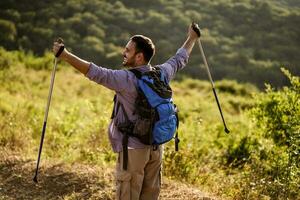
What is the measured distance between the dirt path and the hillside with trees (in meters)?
17.5

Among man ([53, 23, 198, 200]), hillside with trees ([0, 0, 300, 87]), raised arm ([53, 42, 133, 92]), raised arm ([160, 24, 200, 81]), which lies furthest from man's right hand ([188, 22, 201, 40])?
hillside with trees ([0, 0, 300, 87])

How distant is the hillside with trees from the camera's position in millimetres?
25375

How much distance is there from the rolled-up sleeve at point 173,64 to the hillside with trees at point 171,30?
Answer: 19393 millimetres

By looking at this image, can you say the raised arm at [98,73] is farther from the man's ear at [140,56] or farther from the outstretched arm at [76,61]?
the man's ear at [140,56]

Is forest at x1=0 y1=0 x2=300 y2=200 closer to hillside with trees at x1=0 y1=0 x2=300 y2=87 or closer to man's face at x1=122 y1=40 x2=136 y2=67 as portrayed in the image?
hillside with trees at x1=0 y1=0 x2=300 y2=87

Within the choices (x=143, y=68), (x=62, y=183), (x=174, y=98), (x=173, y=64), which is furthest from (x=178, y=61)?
(x=174, y=98)

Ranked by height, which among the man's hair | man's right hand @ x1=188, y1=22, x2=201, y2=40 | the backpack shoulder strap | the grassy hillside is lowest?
the grassy hillside

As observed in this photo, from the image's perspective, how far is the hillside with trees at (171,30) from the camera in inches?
999

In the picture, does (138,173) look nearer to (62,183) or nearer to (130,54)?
(130,54)

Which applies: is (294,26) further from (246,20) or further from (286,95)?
(286,95)

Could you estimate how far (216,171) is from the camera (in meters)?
7.70

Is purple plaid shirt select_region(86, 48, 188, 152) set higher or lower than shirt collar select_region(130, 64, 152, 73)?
lower

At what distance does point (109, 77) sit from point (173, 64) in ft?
2.85

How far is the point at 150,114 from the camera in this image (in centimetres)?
396
